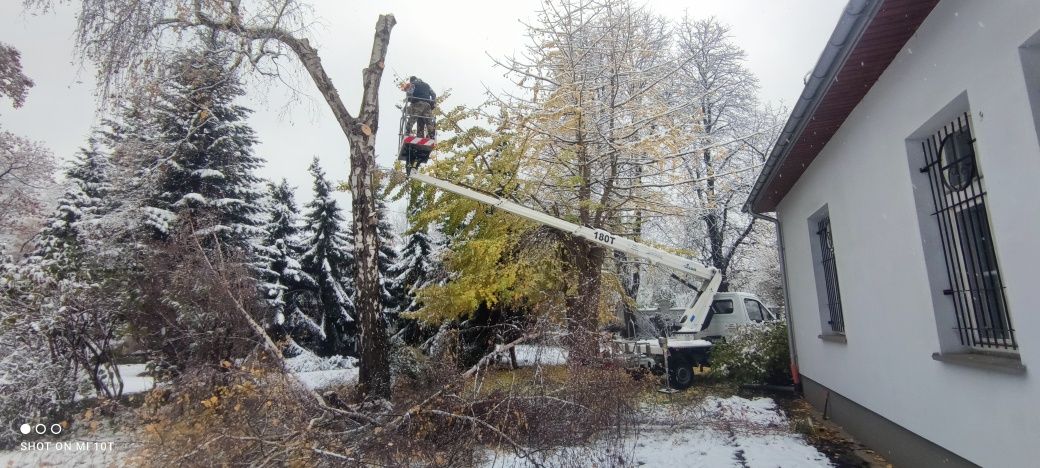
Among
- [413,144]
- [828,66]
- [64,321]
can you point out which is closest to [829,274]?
[828,66]

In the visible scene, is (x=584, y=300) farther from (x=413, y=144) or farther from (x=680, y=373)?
(x=680, y=373)

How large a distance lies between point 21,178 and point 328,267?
9854 mm

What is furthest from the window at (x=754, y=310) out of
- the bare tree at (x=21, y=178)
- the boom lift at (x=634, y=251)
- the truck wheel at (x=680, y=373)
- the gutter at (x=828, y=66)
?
the bare tree at (x=21, y=178)

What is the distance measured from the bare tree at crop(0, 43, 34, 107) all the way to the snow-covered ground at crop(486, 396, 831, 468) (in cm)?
1440

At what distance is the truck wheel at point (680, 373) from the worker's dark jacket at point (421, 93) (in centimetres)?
733

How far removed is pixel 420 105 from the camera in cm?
808

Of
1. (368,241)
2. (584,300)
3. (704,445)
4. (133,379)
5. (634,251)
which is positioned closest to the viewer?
(704,445)

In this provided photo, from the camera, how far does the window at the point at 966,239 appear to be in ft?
11.9

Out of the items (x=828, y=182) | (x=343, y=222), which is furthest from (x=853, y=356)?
(x=343, y=222)

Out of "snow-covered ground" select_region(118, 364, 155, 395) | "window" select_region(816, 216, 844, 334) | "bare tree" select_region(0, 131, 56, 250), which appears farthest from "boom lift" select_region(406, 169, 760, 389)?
"bare tree" select_region(0, 131, 56, 250)

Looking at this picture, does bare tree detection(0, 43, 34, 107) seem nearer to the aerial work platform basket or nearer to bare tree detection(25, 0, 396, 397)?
bare tree detection(25, 0, 396, 397)

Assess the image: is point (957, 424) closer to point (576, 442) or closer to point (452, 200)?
point (576, 442)

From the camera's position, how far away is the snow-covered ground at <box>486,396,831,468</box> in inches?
214

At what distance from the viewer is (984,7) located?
3.11 m
